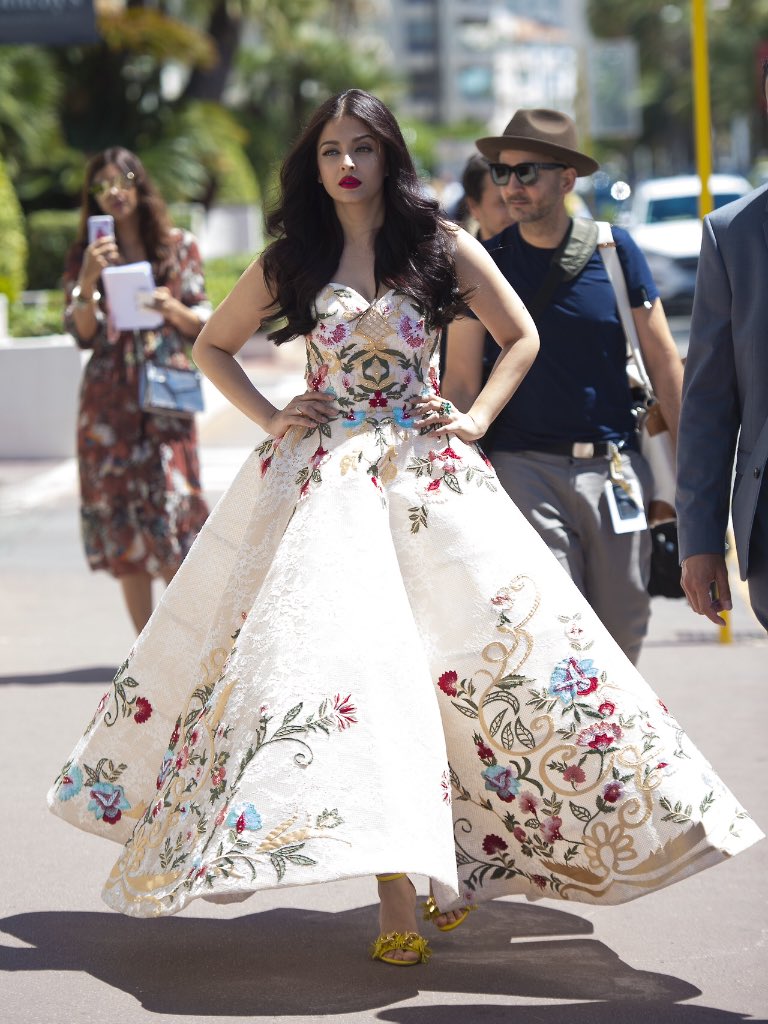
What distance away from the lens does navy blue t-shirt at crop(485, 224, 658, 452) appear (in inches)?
197

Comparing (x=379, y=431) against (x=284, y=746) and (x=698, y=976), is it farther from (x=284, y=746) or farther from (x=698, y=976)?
(x=698, y=976)

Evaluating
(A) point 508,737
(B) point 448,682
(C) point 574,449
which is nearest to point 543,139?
(C) point 574,449

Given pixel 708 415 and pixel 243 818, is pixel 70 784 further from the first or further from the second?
pixel 708 415

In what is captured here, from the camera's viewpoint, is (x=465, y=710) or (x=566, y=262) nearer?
(x=465, y=710)

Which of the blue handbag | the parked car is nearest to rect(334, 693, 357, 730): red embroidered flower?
the blue handbag

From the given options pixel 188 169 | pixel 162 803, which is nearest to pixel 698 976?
pixel 162 803

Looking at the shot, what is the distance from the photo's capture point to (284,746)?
3.75 meters

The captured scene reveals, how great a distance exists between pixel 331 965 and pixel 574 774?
775mm

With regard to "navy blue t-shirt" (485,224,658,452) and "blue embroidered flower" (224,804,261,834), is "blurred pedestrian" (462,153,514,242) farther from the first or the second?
"blue embroidered flower" (224,804,261,834)

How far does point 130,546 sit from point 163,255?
1141mm

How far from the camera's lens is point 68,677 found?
288 inches

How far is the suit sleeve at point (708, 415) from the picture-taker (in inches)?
146

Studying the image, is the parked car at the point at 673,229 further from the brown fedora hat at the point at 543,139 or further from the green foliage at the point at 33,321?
the brown fedora hat at the point at 543,139

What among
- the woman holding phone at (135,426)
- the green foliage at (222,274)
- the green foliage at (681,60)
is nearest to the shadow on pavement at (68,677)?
the woman holding phone at (135,426)
